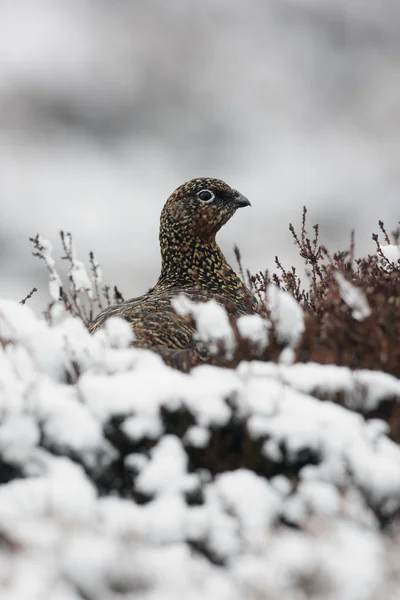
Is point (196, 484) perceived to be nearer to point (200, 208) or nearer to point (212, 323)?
point (212, 323)

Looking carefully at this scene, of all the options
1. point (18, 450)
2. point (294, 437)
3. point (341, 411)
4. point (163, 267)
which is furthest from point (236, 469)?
point (163, 267)

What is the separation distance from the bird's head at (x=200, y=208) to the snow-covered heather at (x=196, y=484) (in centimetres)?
328

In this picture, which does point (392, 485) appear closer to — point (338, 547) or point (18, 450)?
point (338, 547)

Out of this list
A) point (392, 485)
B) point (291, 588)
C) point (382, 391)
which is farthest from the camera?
point (382, 391)

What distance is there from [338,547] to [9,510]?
1089 mm

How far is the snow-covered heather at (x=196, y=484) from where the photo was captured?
1.96 metres

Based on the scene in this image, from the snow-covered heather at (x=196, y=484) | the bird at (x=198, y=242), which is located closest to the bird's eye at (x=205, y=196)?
the bird at (x=198, y=242)

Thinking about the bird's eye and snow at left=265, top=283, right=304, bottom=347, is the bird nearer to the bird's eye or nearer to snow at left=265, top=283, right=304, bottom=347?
the bird's eye

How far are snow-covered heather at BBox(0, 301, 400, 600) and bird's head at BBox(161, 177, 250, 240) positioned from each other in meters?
3.28

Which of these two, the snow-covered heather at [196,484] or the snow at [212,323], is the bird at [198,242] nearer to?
the snow at [212,323]

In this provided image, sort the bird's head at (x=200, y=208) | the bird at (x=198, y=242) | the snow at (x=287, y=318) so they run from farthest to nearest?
the bird's head at (x=200, y=208)
the bird at (x=198, y=242)
the snow at (x=287, y=318)

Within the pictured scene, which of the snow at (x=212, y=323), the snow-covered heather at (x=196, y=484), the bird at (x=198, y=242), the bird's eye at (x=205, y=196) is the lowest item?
the snow-covered heather at (x=196, y=484)

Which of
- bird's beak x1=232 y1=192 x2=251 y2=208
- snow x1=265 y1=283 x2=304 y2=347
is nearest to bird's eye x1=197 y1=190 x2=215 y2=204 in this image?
bird's beak x1=232 y1=192 x2=251 y2=208

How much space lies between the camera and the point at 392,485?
2.11 meters
